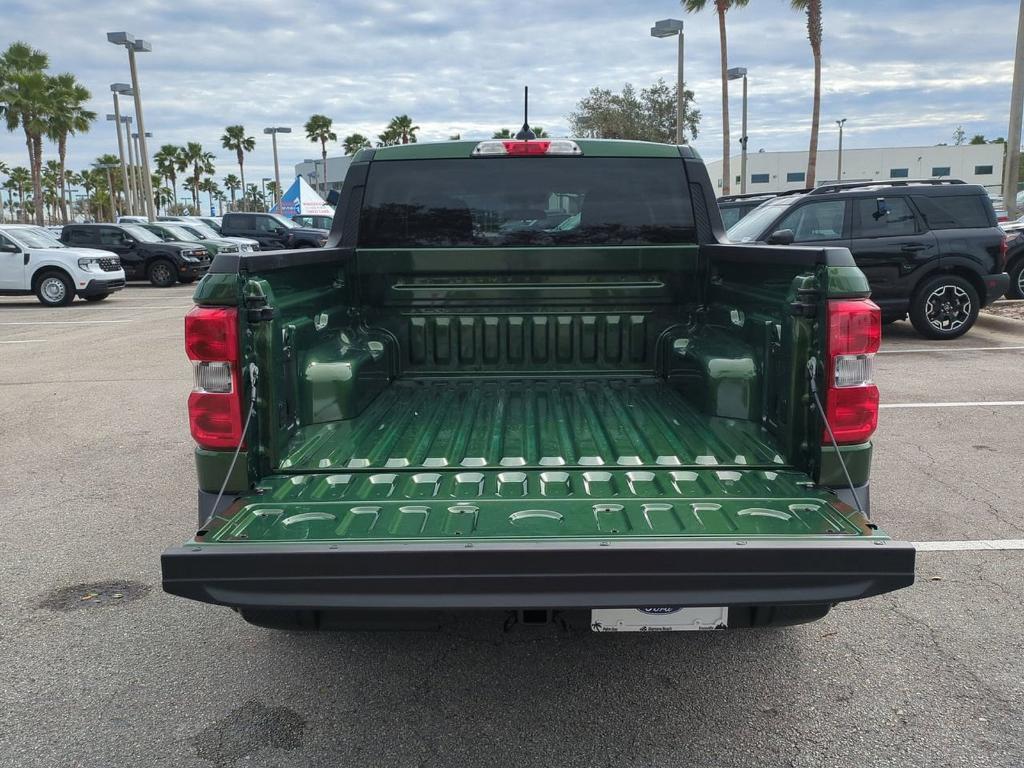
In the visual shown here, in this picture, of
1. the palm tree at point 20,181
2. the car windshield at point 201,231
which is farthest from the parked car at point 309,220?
the palm tree at point 20,181

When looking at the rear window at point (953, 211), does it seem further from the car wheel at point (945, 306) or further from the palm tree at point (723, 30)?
the palm tree at point (723, 30)

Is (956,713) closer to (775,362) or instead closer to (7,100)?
(775,362)

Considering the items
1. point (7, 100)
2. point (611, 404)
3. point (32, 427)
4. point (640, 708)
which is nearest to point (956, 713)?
point (640, 708)

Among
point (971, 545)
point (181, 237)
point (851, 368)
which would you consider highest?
point (181, 237)

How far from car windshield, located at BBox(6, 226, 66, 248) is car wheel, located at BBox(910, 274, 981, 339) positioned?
17110mm

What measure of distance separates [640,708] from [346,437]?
61.3 inches

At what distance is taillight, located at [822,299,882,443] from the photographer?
2822 mm

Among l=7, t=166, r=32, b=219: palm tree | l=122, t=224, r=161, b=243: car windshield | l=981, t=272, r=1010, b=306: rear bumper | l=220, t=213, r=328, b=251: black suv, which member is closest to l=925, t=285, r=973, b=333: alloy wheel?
l=981, t=272, r=1010, b=306: rear bumper

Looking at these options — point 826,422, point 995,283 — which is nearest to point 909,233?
point 995,283

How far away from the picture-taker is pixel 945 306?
35.4ft

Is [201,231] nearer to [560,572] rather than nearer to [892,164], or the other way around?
[560,572]

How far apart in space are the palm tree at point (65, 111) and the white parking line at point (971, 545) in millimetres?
49541

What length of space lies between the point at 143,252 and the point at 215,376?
73.5 ft

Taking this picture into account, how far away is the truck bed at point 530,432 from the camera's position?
10.6 feet
